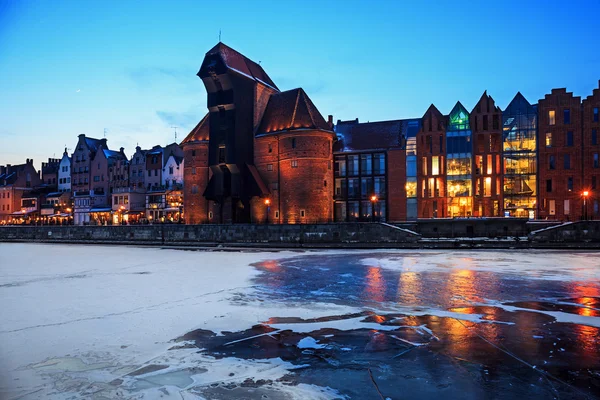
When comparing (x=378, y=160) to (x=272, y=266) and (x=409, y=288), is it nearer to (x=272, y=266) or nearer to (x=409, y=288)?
(x=272, y=266)

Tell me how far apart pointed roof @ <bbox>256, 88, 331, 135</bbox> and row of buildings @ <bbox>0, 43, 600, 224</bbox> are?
0.17 m

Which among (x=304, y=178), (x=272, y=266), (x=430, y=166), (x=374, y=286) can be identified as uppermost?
(x=430, y=166)

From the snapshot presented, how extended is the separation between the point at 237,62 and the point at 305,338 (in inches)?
1881

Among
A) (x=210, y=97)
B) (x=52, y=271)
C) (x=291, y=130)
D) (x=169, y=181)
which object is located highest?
(x=210, y=97)

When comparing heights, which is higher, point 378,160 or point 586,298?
point 378,160

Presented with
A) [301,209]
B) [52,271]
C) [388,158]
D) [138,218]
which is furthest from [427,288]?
[138,218]

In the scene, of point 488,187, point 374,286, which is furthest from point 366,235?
point 488,187

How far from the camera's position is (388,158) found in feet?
173

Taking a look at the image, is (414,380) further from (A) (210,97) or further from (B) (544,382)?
(A) (210,97)

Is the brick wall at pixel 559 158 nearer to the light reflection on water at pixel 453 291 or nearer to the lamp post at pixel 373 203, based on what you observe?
the lamp post at pixel 373 203

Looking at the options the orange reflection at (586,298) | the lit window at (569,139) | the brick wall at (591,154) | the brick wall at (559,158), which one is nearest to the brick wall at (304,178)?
the brick wall at (559,158)

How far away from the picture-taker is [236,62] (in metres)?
51.1

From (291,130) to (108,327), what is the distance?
40988 millimetres

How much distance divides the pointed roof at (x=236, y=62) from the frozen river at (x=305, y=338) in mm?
37939
